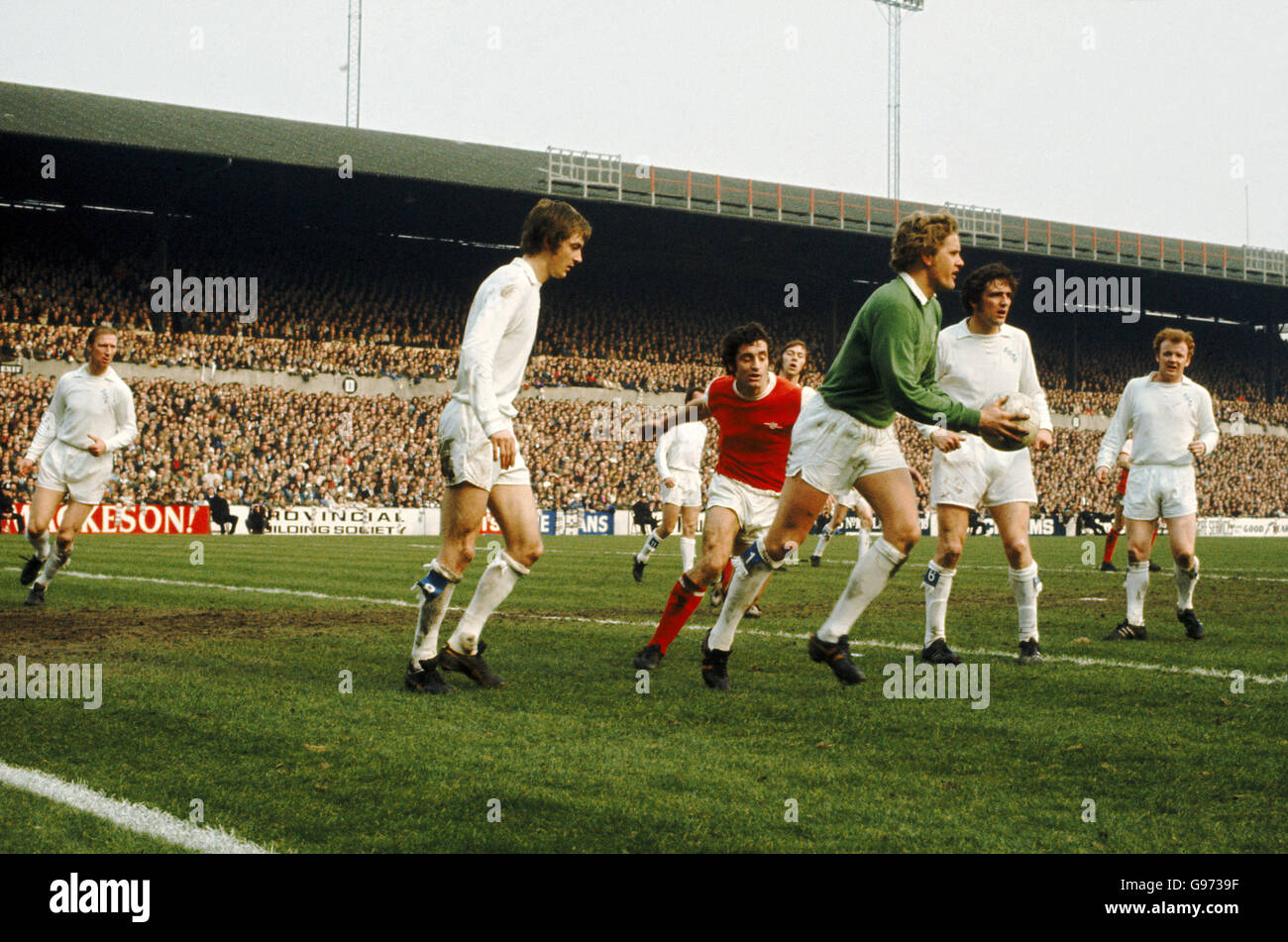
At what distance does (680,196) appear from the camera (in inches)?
1751

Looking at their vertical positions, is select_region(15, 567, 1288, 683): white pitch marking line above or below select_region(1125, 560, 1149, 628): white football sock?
below

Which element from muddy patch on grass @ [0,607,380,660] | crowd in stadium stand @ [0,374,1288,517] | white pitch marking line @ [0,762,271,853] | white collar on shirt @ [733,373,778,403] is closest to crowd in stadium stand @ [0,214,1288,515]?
crowd in stadium stand @ [0,374,1288,517]

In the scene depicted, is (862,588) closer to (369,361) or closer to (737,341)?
(737,341)

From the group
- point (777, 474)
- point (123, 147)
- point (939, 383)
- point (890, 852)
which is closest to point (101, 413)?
point (777, 474)

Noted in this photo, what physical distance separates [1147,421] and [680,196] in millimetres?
35994

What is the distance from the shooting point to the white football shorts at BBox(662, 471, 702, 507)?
14594mm

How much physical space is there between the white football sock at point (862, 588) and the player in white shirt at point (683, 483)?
24.2 ft

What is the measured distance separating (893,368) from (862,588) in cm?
119

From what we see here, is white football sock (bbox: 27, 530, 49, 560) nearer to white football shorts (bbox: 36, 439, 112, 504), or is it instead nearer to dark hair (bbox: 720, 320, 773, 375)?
white football shorts (bbox: 36, 439, 112, 504)

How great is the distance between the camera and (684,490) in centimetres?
1479

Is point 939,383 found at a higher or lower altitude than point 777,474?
higher

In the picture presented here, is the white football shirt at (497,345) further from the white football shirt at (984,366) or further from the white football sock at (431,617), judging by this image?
the white football shirt at (984,366)

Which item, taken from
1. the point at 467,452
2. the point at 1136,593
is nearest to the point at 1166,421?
the point at 1136,593
